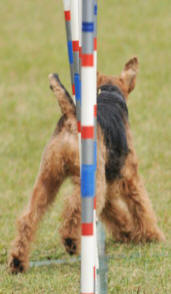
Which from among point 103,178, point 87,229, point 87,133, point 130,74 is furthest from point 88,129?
point 130,74

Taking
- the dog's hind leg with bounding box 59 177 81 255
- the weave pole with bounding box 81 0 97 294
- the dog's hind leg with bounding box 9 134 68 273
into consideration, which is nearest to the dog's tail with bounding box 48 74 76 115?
the dog's hind leg with bounding box 9 134 68 273

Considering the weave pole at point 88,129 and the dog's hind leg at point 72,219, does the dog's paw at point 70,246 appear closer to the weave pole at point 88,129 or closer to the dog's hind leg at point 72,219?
the dog's hind leg at point 72,219

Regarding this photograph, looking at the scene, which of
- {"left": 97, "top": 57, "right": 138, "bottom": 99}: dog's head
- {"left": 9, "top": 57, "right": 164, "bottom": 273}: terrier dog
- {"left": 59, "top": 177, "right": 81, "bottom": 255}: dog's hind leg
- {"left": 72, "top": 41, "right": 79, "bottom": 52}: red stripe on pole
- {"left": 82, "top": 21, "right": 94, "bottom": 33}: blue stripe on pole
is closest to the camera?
{"left": 82, "top": 21, "right": 94, "bottom": 33}: blue stripe on pole

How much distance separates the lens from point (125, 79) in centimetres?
567

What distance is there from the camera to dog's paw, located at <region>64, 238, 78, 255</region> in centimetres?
471

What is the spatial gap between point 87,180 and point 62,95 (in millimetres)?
1792

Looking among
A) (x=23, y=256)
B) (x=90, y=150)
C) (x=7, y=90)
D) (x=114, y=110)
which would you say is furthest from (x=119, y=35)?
(x=90, y=150)

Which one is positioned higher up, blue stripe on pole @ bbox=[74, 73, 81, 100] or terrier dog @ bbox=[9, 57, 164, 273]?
blue stripe on pole @ bbox=[74, 73, 81, 100]

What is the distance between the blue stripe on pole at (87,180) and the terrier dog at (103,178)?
1.70 m

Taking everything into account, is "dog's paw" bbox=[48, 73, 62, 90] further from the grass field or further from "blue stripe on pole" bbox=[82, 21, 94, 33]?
"blue stripe on pole" bbox=[82, 21, 94, 33]

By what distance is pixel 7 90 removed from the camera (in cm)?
1122

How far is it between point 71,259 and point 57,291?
802 mm

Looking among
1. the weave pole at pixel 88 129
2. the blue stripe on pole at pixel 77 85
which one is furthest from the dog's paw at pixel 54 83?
the weave pole at pixel 88 129

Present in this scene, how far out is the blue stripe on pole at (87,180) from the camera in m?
2.84
